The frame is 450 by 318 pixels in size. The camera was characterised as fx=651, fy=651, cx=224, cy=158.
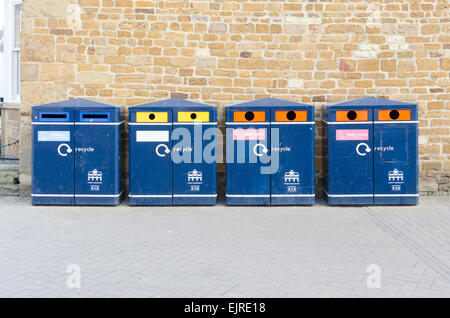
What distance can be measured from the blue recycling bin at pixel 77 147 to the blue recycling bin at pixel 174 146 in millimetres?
315

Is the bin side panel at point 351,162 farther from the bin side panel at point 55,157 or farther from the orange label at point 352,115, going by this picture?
the bin side panel at point 55,157

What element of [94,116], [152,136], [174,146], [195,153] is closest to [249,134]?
[195,153]

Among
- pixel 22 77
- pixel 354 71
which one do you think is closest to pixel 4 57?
pixel 22 77

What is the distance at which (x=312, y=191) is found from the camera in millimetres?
9539

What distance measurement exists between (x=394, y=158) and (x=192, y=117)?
9.83 feet

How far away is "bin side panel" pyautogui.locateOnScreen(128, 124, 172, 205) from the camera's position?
9.45 metres

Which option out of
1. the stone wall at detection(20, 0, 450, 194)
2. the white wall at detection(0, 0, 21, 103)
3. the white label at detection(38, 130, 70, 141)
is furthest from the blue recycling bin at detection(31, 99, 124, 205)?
the white wall at detection(0, 0, 21, 103)

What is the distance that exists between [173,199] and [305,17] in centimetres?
367

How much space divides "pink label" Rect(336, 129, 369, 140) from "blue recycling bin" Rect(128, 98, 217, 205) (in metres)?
1.82

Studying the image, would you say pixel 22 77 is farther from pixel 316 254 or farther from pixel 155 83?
pixel 316 254

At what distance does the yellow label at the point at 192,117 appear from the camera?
371 inches

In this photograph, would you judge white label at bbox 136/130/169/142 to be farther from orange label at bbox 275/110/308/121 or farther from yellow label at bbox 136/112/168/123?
orange label at bbox 275/110/308/121

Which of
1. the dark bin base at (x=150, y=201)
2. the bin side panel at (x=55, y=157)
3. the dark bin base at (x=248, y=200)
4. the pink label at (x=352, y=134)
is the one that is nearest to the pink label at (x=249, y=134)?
the dark bin base at (x=248, y=200)

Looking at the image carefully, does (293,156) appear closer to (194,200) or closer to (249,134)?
(249,134)
